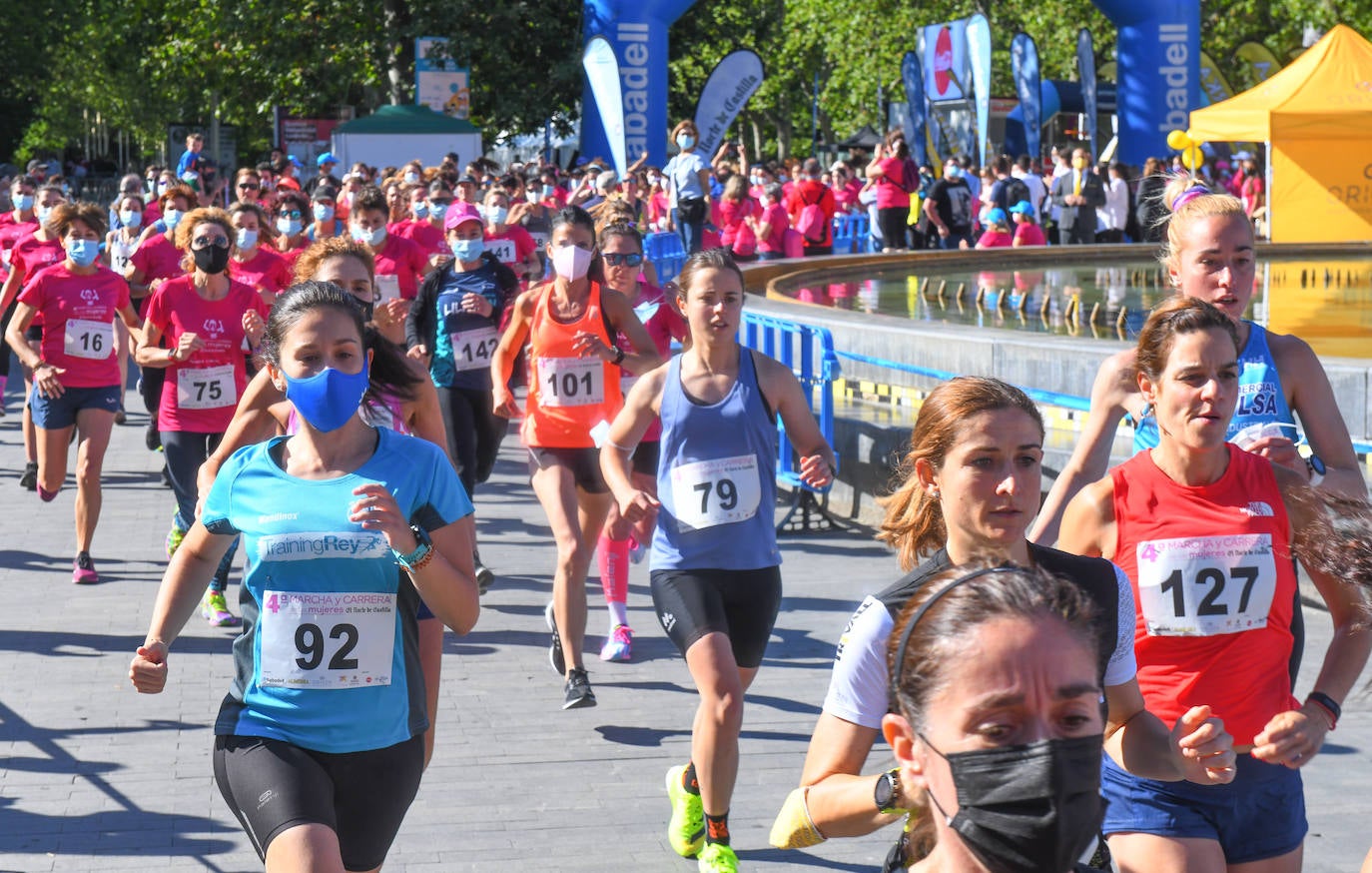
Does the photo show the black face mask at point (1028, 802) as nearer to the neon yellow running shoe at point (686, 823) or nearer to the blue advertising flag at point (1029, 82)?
the neon yellow running shoe at point (686, 823)

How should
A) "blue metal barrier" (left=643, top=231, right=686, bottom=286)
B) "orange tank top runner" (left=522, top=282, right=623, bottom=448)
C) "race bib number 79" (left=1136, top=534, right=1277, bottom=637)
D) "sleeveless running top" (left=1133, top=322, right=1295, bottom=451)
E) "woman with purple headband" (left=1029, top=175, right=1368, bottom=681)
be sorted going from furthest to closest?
1. "blue metal barrier" (left=643, top=231, right=686, bottom=286)
2. "orange tank top runner" (left=522, top=282, right=623, bottom=448)
3. "sleeveless running top" (left=1133, top=322, right=1295, bottom=451)
4. "woman with purple headband" (left=1029, top=175, right=1368, bottom=681)
5. "race bib number 79" (left=1136, top=534, right=1277, bottom=637)

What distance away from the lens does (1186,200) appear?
5.50m

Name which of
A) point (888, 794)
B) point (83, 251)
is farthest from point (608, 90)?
point (888, 794)

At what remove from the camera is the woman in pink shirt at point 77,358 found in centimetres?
996

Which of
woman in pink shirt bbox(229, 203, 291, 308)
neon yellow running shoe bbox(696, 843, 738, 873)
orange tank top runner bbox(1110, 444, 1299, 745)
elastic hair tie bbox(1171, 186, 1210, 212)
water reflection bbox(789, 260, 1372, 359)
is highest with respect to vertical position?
elastic hair tie bbox(1171, 186, 1210, 212)

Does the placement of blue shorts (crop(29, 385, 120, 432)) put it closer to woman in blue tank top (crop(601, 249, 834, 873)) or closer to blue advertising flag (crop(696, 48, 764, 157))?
woman in blue tank top (crop(601, 249, 834, 873))

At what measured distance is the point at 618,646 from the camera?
27.4 feet

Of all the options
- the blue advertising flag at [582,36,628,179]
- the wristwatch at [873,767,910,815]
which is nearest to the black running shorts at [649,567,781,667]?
the wristwatch at [873,767,910,815]

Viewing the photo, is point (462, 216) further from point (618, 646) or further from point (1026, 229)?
point (1026, 229)

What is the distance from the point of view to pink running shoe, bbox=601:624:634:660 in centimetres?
836

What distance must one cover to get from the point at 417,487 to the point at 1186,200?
8.32ft

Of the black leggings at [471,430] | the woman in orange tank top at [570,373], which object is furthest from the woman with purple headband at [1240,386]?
the black leggings at [471,430]

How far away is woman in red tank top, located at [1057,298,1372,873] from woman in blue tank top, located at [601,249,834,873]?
1809mm

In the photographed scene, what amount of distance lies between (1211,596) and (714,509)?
2184mm
